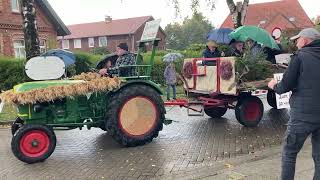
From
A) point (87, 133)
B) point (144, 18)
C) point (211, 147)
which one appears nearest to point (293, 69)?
point (211, 147)

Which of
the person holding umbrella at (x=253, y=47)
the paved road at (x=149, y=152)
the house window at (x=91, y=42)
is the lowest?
the paved road at (x=149, y=152)

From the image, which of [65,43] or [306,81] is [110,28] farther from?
[306,81]

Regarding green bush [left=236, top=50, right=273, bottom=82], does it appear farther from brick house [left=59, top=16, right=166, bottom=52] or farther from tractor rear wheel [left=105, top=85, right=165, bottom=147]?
brick house [left=59, top=16, right=166, bottom=52]

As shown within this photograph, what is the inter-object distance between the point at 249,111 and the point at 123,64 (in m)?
3.00

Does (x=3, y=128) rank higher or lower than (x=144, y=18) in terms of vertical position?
lower

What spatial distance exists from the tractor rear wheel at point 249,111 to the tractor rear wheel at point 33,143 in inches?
159

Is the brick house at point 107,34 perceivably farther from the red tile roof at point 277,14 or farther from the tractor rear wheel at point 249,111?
the tractor rear wheel at point 249,111

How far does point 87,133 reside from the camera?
9.25 metres

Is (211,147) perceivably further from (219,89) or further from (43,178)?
(43,178)

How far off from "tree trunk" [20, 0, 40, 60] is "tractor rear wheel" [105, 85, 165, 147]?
6905 millimetres

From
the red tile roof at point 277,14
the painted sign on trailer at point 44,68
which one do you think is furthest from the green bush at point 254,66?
the red tile roof at point 277,14

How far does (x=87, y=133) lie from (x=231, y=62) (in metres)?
3.46

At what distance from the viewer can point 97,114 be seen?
304 inches

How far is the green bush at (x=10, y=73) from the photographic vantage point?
726 inches
